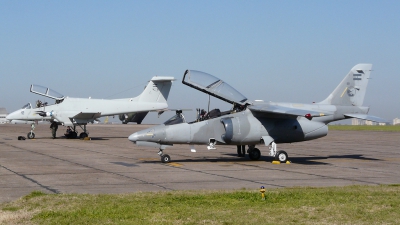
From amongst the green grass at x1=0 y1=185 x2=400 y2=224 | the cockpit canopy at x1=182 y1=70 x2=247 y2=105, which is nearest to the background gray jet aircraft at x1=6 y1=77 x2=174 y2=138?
the cockpit canopy at x1=182 y1=70 x2=247 y2=105

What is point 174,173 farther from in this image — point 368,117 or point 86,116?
point 86,116

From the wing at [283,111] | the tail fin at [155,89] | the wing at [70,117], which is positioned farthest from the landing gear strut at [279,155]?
the tail fin at [155,89]

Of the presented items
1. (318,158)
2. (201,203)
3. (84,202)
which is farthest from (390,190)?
(318,158)

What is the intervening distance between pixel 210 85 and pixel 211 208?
10007 mm

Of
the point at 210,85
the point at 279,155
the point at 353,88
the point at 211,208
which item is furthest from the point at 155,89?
the point at 211,208

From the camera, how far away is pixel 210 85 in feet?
60.1

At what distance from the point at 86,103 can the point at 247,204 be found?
28735 millimetres

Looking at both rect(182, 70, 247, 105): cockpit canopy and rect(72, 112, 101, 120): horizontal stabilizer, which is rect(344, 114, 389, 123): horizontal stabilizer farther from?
rect(72, 112, 101, 120): horizontal stabilizer

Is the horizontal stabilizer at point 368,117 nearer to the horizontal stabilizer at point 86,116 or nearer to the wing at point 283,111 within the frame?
the wing at point 283,111

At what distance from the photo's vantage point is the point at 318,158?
828 inches

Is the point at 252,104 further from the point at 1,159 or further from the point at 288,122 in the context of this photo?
the point at 1,159

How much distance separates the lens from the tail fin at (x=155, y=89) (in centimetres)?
3775

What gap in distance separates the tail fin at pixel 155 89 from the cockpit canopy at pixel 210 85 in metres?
19.5

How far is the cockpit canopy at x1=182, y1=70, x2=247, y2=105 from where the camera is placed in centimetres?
1823
